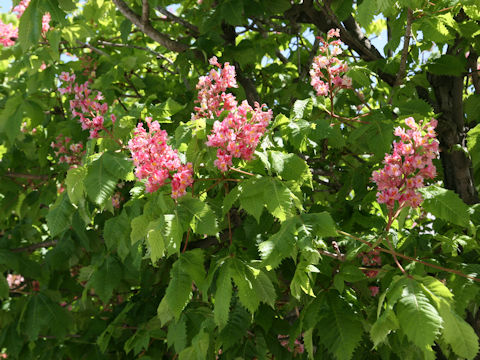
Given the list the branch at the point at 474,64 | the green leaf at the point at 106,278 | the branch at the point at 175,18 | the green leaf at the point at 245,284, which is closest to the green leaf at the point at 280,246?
the green leaf at the point at 245,284

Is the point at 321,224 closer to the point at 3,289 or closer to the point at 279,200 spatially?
the point at 279,200

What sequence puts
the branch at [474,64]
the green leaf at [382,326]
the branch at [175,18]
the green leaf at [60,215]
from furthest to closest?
the branch at [175,18], the branch at [474,64], the green leaf at [60,215], the green leaf at [382,326]

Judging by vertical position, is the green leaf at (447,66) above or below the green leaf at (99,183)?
above

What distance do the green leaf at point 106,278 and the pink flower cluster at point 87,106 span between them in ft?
2.73

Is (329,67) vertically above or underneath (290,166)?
above

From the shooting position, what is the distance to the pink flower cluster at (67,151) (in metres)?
3.46

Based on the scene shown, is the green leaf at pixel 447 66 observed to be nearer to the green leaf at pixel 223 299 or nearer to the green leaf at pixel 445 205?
the green leaf at pixel 445 205

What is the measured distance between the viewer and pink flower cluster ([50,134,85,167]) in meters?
3.46

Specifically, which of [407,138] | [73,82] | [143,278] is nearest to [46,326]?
[143,278]

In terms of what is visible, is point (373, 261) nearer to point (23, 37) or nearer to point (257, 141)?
point (257, 141)

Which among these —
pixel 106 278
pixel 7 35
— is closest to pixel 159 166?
pixel 106 278

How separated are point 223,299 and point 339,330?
0.55 meters

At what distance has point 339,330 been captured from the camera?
203 cm

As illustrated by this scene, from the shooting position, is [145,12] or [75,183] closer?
[75,183]
